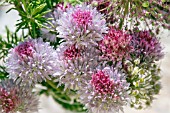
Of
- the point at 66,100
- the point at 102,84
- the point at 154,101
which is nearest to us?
the point at 102,84

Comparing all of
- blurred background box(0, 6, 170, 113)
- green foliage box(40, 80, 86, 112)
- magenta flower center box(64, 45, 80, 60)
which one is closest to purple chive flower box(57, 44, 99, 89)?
magenta flower center box(64, 45, 80, 60)

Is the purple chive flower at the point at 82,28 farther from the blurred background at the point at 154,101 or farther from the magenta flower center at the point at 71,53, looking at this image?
the blurred background at the point at 154,101

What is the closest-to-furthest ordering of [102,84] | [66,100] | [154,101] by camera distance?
[102,84] → [66,100] → [154,101]

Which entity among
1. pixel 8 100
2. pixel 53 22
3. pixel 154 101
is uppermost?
pixel 53 22

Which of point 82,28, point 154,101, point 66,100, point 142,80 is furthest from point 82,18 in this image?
point 154,101

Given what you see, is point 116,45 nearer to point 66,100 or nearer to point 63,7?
point 63,7

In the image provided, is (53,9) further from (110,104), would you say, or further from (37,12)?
(110,104)

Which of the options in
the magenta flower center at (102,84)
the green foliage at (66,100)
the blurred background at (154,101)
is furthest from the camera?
the blurred background at (154,101)

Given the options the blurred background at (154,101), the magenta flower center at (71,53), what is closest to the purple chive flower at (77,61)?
the magenta flower center at (71,53)
